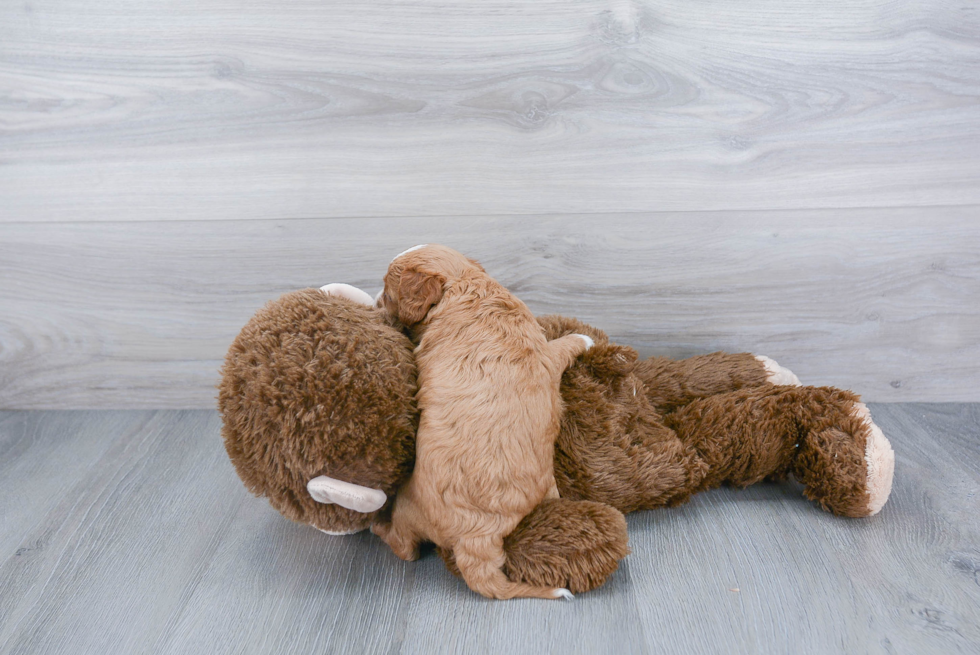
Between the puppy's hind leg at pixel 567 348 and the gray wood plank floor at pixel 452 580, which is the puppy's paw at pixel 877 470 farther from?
the puppy's hind leg at pixel 567 348

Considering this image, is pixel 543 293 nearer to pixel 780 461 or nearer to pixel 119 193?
pixel 780 461

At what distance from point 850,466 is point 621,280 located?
0.42 meters

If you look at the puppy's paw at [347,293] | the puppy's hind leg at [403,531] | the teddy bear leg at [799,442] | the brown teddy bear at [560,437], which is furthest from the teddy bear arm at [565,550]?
the puppy's paw at [347,293]

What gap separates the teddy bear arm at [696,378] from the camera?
39.6 inches

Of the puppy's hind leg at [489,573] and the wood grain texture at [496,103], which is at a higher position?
the wood grain texture at [496,103]

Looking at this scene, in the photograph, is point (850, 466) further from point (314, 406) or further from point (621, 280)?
point (314, 406)

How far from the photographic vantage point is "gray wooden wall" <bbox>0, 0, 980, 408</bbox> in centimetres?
99

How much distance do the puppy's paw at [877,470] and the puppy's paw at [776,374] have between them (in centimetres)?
16

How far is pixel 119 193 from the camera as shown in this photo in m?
1.09

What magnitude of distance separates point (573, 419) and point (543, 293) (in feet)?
0.92

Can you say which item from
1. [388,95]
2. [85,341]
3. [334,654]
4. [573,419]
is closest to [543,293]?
[573,419]

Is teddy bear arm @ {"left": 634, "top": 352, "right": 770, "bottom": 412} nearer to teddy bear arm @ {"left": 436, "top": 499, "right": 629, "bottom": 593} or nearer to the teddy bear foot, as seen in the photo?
the teddy bear foot

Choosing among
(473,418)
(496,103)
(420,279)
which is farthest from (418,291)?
(496,103)

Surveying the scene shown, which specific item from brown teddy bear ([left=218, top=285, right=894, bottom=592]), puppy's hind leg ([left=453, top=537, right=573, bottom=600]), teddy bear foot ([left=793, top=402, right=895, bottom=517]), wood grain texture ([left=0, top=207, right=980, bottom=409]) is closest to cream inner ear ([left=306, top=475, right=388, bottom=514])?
brown teddy bear ([left=218, top=285, right=894, bottom=592])
